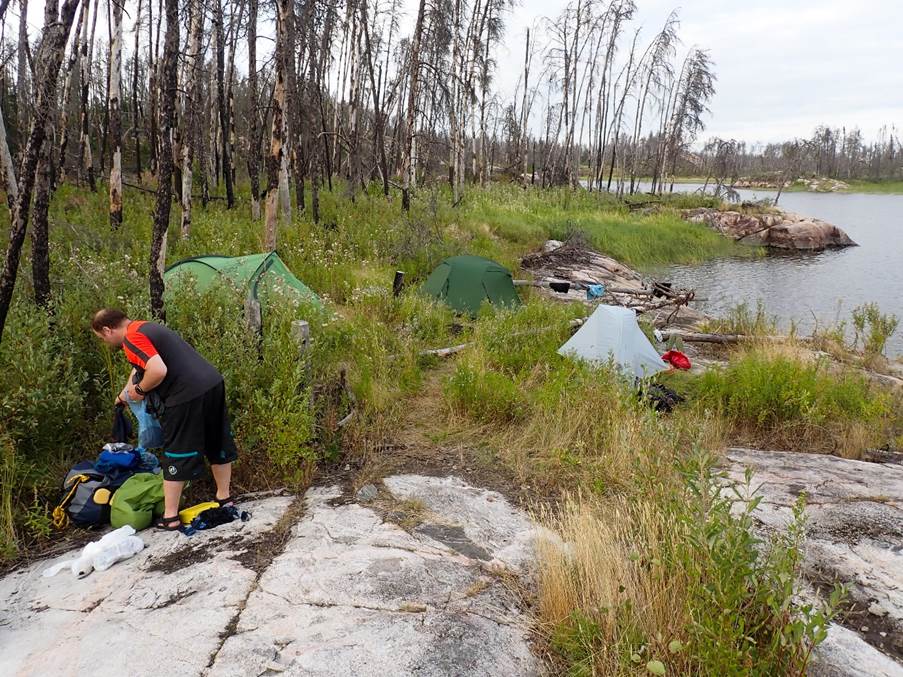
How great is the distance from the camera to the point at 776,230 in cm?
2648

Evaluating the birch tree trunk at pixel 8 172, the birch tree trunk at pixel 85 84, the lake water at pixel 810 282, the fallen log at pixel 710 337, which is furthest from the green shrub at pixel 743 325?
the birch tree trunk at pixel 85 84

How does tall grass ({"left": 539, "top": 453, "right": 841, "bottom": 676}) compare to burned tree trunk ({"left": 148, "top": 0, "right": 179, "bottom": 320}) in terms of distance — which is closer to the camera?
tall grass ({"left": 539, "top": 453, "right": 841, "bottom": 676})

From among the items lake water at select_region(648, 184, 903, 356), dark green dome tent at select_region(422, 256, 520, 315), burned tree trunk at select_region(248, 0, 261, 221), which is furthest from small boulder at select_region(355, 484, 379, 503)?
lake water at select_region(648, 184, 903, 356)

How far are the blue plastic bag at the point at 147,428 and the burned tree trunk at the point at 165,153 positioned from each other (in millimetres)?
1407

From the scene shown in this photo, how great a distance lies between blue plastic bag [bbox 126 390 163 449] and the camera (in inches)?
164

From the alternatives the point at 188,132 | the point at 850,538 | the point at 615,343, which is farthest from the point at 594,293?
the point at 188,132

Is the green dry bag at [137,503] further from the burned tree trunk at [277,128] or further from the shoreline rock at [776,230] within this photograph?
the shoreline rock at [776,230]

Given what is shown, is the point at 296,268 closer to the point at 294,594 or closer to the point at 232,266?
the point at 232,266

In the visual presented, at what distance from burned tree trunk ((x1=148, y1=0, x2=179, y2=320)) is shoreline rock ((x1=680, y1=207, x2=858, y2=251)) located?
25.3 metres

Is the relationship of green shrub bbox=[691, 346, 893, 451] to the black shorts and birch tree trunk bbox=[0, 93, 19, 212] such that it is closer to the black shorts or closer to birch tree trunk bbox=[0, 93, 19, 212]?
the black shorts

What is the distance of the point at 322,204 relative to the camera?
48.2ft

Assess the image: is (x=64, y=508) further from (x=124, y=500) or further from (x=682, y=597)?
(x=682, y=597)

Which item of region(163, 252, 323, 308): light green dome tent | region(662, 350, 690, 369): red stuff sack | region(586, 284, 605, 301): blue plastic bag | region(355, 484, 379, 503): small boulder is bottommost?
region(355, 484, 379, 503): small boulder

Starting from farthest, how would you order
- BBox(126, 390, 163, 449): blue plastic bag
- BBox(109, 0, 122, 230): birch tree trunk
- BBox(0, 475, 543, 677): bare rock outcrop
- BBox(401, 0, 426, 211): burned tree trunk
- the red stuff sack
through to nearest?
BBox(401, 0, 426, 211): burned tree trunk
BBox(109, 0, 122, 230): birch tree trunk
the red stuff sack
BBox(126, 390, 163, 449): blue plastic bag
BBox(0, 475, 543, 677): bare rock outcrop
